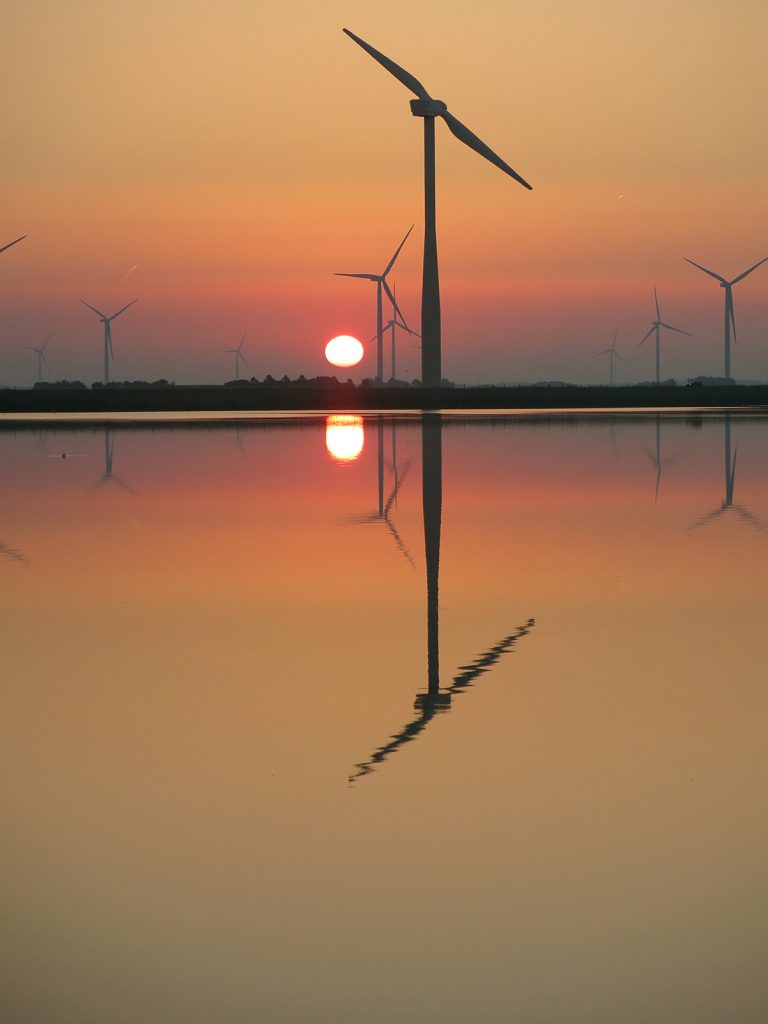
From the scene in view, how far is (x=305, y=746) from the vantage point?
11.6m

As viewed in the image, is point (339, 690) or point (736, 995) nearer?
point (736, 995)

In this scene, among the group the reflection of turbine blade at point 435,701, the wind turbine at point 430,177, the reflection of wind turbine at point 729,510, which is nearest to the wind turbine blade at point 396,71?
the wind turbine at point 430,177

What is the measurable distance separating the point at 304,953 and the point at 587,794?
3.10 m

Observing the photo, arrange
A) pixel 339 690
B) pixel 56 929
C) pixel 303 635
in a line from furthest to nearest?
pixel 303 635 → pixel 339 690 → pixel 56 929

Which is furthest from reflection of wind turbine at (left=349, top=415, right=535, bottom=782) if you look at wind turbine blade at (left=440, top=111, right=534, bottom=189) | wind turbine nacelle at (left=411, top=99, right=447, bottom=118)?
wind turbine nacelle at (left=411, top=99, right=447, bottom=118)

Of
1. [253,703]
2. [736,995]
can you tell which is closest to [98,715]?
[253,703]

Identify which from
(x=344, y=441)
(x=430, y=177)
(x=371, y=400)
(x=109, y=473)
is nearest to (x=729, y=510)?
(x=109, y=473)

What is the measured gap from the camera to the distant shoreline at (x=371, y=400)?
156 meters

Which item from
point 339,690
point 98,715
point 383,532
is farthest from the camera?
point 383,532

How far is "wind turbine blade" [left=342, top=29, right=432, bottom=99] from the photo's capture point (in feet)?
317

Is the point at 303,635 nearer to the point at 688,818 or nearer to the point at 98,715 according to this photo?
the point at 98,715

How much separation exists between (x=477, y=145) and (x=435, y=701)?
293 feet

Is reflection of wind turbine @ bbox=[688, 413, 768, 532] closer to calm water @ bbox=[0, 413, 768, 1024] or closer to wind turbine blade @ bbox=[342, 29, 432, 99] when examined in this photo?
calm water @ bbox=[0, 413, 768, 1024]

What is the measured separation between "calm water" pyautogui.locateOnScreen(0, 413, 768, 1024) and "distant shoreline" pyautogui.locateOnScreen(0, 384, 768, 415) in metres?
127
